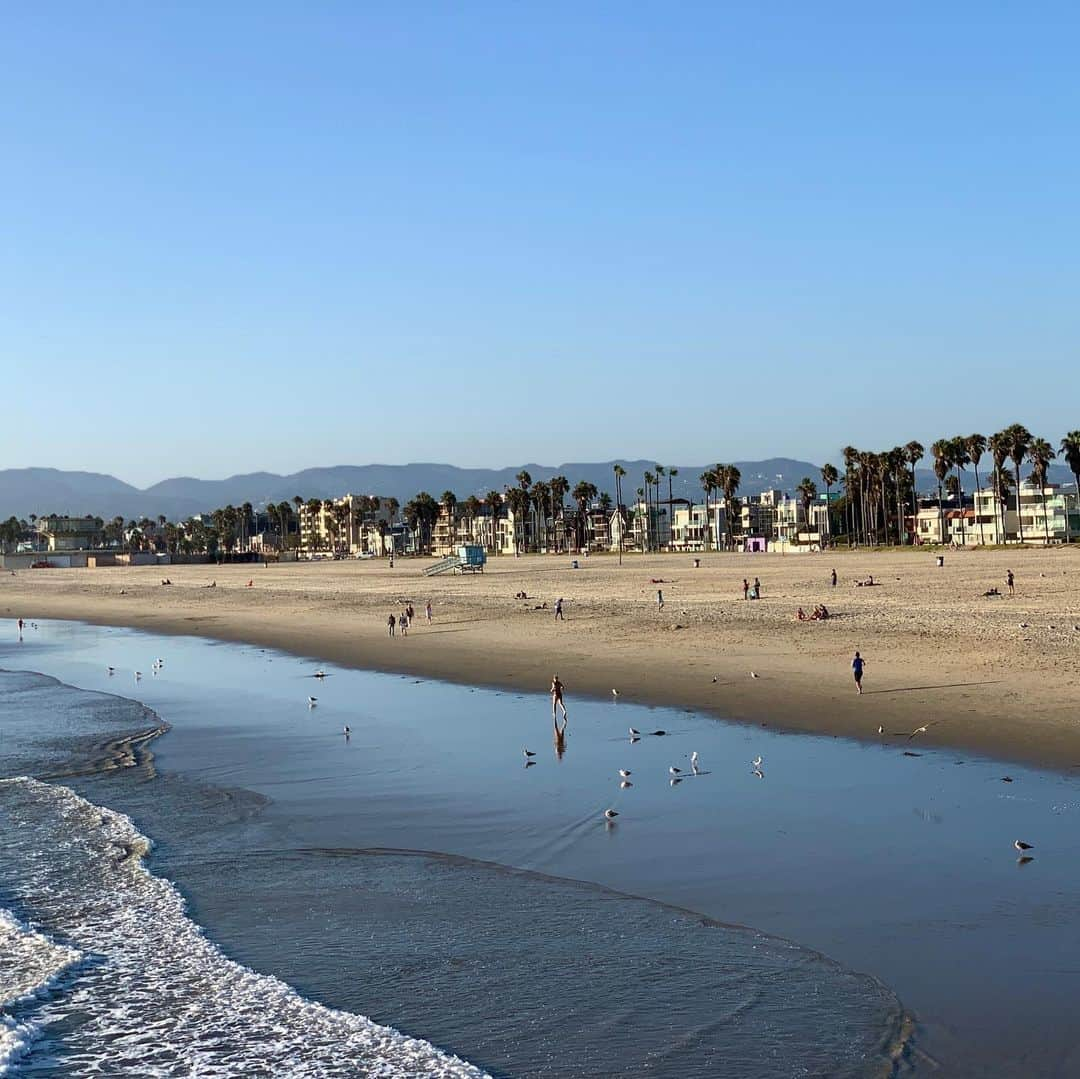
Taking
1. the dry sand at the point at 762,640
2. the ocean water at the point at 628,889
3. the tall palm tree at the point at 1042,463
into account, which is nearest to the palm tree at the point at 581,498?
the tall palm tree at the point at 1042,463

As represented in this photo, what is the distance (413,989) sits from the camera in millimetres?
9320

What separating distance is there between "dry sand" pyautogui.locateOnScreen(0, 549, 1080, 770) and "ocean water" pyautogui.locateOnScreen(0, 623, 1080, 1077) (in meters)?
2.13

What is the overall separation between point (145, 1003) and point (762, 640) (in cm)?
2363

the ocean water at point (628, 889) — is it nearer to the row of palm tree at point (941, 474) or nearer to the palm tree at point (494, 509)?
the row of palm tree at point (941, 474)

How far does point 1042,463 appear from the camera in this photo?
116 m

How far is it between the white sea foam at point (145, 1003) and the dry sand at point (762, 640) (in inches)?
431

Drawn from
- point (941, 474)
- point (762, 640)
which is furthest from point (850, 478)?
point (762, 640)

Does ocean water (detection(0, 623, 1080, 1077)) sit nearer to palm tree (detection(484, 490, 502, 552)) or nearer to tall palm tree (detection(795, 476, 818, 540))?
tall palm tree (detection(795, 476, 818, 540))

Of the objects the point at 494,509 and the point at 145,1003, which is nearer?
the point at 145,1003

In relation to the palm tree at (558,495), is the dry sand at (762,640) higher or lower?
lower

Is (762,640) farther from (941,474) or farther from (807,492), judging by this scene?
(807,492)

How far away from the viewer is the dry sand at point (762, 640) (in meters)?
20.1

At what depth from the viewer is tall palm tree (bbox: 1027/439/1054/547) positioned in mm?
113062

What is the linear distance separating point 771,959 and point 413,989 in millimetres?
A: 2914
